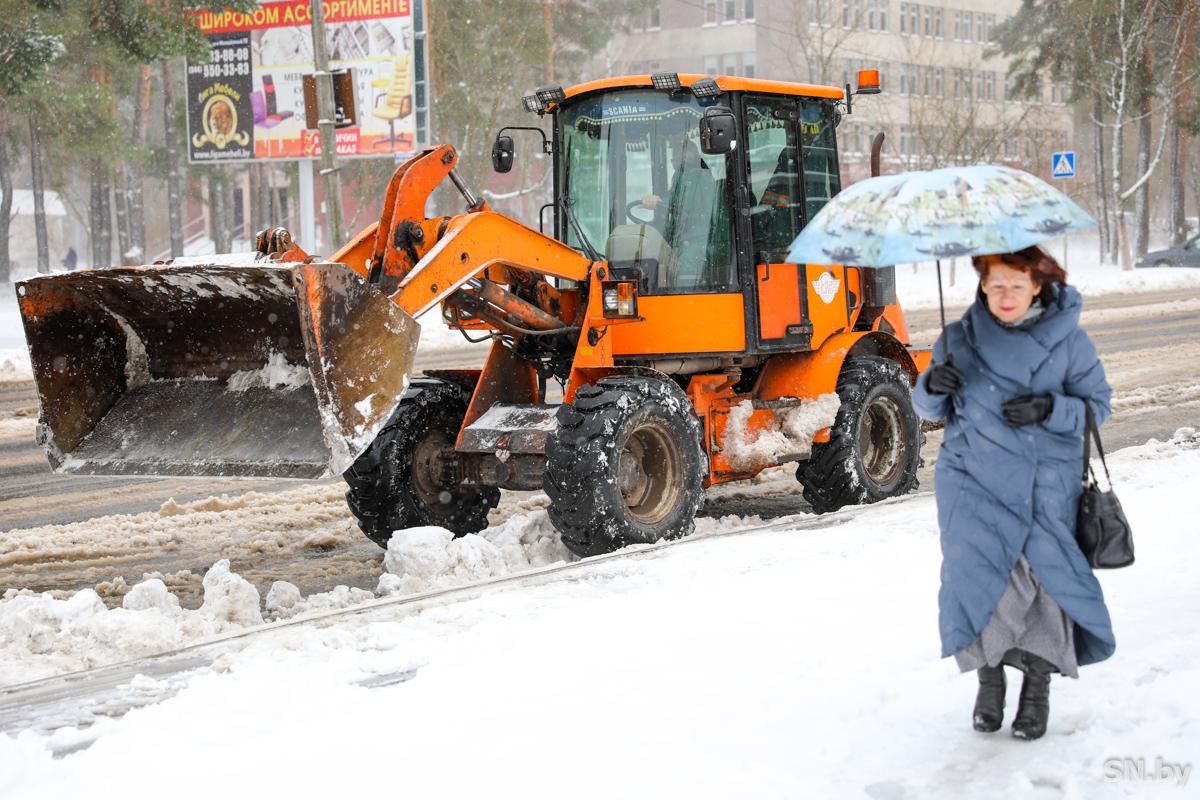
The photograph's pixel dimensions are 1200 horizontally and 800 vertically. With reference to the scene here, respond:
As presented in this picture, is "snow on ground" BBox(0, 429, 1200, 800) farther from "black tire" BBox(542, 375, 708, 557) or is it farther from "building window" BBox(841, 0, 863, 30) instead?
"building window" BBox(841, 0, 863, 30)

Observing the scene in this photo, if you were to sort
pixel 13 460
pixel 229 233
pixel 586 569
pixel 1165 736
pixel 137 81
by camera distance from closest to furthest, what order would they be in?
pixel 1165 736 → pixel 586 569 → pixel 13 460 → pixel 137 81 → pixel 229 233

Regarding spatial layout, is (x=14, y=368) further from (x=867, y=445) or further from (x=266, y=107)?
(x=867, y=445)

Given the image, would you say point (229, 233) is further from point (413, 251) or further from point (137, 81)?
point (413, 251)

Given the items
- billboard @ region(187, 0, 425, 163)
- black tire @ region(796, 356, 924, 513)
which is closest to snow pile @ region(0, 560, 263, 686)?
black tire @ region(796, 356, 924, 513)

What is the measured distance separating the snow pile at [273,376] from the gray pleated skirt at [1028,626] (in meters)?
3.84

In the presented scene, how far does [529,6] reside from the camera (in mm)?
40875

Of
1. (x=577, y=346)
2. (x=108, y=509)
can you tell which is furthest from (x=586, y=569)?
(x=108, y=509)

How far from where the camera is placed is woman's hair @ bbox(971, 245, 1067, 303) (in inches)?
176

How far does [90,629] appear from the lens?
5977 millimetres

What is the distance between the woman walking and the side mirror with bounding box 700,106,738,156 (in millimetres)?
3048

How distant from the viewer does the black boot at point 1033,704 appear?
14.9 ft

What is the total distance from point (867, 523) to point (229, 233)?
1762 inches

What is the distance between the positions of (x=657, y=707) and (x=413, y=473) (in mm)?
3642

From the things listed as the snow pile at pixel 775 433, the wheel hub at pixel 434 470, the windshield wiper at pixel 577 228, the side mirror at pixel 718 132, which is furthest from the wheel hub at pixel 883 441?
the wheel hub at pixel 434 470
